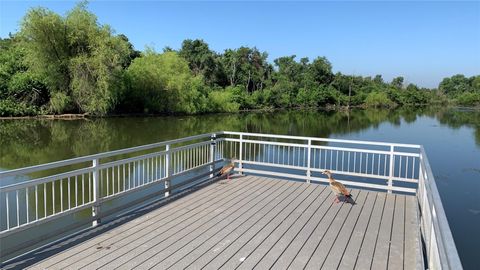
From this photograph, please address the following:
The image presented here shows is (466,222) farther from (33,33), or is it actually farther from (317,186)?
(33,33)

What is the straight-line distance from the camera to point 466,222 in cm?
816

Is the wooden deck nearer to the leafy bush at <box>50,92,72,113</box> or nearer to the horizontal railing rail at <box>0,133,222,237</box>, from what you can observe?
the horizontal railing rail at <box>0,133,222,237</box>

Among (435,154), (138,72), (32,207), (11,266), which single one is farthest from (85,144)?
(138,72)

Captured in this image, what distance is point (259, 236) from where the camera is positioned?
14.1 feet

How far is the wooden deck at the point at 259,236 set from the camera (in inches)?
143

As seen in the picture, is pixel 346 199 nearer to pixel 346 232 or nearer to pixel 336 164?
pixel 336 164

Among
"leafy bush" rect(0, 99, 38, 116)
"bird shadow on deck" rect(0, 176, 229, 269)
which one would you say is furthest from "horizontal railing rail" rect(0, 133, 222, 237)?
"leafy bush" rect(0, 99, 38, 116)

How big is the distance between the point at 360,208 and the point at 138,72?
1248 inches

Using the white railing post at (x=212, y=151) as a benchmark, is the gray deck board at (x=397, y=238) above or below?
below

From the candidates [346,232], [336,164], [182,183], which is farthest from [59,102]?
[346,232]

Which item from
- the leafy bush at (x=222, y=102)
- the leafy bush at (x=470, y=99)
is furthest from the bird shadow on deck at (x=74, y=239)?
the leafy bush at (x=470, y=99)

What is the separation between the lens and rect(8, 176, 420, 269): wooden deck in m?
3.62

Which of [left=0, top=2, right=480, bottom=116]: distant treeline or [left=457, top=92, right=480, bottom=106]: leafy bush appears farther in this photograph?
[left=457, top=92, right=480, bottom=106]: leafy bush

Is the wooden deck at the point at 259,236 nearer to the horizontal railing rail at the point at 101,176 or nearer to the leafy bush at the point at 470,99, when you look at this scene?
the horizontal railing rail at the point at 101,176
